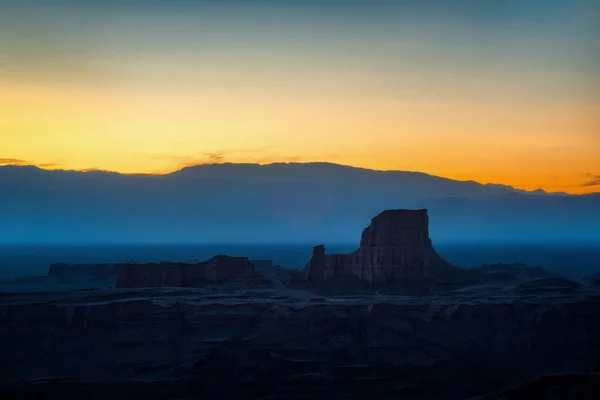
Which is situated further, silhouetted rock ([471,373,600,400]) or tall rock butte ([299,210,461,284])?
tall rock butte ([299,210,461,284])

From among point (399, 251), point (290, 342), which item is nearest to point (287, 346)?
point (290, 342)

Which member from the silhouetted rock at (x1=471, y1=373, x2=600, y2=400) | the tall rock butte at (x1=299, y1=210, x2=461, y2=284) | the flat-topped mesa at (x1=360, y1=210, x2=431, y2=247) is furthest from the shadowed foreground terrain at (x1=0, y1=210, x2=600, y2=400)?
the silhouetted rock at (x1=471, y1=373, x2=600, y2=400)

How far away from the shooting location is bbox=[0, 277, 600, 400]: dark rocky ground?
178 ft

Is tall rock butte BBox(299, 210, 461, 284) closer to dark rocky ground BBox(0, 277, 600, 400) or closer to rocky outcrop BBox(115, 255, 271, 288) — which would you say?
dark rocky ground BBox(0, 277, 600, 400)

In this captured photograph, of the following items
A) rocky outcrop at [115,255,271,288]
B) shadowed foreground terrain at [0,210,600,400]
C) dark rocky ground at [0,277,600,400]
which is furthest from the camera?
rocky outcrop at [115,255,271,288]

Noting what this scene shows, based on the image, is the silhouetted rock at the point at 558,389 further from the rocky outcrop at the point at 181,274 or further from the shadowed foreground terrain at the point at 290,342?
the rocky outcrop at the point at 181,274

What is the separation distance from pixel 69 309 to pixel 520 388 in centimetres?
3981

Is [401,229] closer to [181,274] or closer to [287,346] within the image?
[181,274]

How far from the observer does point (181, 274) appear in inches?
3322

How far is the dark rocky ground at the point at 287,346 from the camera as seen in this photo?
54.3 metres

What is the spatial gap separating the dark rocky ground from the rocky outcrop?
454 inches

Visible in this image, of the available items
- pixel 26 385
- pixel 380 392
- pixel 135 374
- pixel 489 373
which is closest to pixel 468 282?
pixel 489 373

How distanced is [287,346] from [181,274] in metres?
26.9

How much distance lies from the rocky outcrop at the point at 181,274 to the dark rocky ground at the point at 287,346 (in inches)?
454
